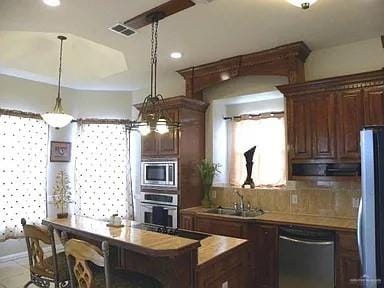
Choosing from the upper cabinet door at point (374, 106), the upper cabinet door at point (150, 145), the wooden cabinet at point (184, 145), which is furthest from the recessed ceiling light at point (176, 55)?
the upper cabinet door at point (374, 106)

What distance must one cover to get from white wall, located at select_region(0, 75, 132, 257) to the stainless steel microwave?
1601 mm

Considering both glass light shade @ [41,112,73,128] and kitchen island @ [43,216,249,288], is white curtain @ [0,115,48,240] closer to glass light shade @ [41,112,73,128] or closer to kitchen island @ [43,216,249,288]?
glass light shade @ [41,112,73,128]

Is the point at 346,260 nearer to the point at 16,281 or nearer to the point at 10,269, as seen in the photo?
the point at 16,281

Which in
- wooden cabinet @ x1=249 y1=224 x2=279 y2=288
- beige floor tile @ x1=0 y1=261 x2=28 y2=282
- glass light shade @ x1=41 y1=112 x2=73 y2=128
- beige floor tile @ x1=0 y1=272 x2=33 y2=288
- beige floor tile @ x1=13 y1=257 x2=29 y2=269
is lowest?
beige floor tile @ x1=0 y1=272 x2=33 y2=288

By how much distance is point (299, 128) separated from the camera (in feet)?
12.3

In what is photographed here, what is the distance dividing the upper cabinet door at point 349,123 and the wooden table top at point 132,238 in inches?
83.8

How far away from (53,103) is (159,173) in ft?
8.28

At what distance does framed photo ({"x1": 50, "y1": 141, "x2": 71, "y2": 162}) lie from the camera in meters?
5.53

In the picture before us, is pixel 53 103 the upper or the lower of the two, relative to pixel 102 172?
upper

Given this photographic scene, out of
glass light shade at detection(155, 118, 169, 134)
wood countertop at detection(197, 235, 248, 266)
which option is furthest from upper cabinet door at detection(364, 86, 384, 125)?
glass light shade at detection(155, 118, 169, 134)

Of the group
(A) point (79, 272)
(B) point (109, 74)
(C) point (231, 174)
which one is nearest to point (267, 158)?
(C) point (231, 174)

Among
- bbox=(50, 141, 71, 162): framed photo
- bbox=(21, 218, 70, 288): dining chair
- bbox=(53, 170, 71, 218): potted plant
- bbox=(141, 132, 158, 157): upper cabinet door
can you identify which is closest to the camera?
bbox=(21, 218, 70, 288): dining chair

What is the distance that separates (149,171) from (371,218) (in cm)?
A: 352

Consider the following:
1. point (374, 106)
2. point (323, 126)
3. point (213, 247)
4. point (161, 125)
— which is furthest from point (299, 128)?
point (213, 247)
